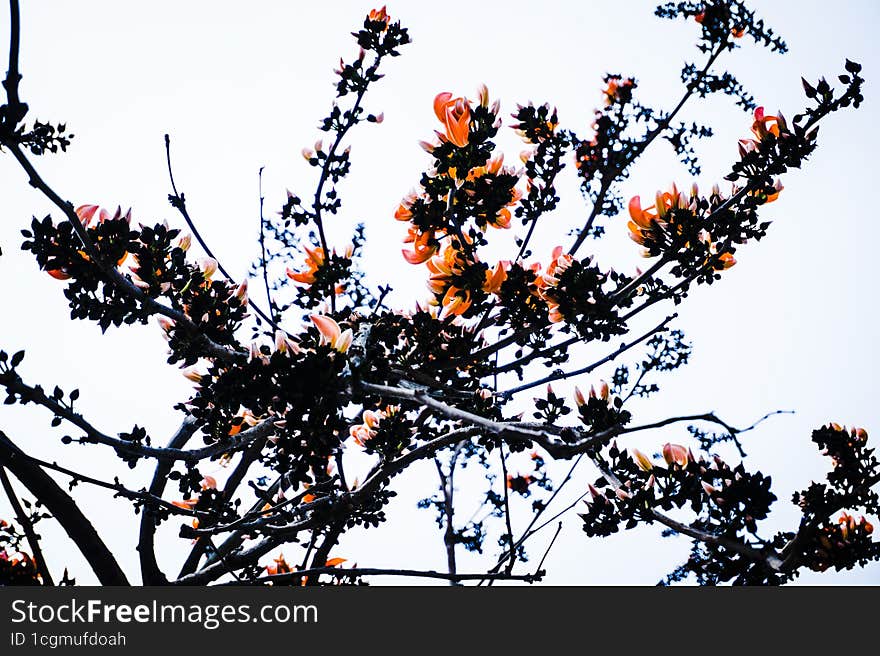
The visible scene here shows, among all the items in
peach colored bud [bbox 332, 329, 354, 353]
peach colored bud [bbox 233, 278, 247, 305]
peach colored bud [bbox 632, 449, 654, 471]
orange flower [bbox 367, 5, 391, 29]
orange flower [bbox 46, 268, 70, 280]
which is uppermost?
orange flower [bbox 367, 5, 391, 29]

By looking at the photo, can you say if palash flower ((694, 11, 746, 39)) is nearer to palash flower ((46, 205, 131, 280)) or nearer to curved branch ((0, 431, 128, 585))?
palash flower ((46, 205, 131, 280))

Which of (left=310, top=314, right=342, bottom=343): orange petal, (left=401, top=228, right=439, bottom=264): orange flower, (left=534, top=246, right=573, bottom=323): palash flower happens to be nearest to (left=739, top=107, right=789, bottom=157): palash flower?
(left=534, top=246, right=573, bottom=323): palash flower

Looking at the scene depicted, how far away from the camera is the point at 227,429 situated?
7.05 feet

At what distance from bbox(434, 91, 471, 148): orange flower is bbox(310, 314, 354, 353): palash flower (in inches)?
32.2

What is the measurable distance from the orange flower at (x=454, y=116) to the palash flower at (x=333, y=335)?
2.68ft

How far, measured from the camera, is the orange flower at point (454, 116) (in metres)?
2.07

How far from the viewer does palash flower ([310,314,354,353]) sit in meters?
1.76

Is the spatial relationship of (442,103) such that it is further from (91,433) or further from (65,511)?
(65,511)

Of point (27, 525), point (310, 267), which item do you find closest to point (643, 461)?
point (310, 267)

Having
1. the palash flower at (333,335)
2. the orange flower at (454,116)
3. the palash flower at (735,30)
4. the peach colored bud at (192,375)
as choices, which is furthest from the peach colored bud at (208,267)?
the palash flower at (735,30)

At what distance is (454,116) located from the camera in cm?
208

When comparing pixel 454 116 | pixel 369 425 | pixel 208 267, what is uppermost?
pixel 454 116

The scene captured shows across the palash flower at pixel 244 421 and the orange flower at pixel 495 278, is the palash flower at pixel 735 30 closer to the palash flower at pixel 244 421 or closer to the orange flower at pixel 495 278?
the orange flower at pixel 495 278

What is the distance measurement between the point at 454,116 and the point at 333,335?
0.91 m
